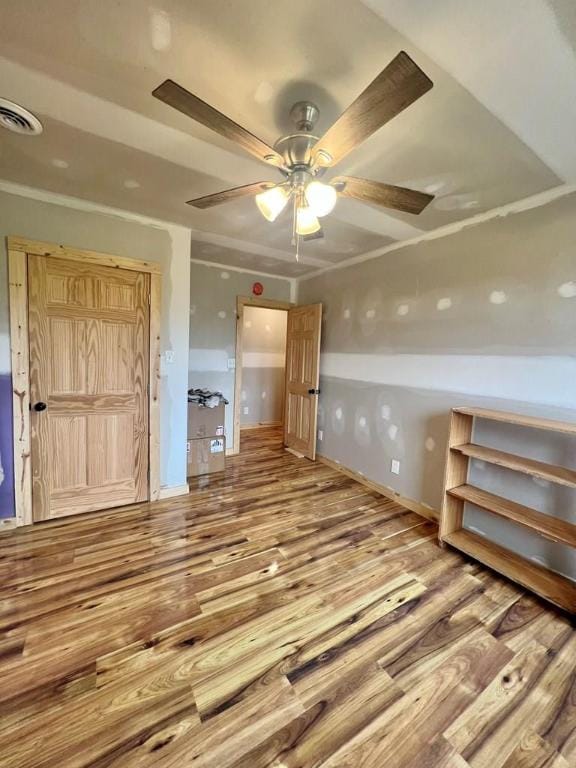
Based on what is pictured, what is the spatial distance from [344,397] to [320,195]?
2627mm

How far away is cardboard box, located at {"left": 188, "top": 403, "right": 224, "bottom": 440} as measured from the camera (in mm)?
3545

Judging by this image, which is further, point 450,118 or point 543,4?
point 450,118

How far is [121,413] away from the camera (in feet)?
9.08

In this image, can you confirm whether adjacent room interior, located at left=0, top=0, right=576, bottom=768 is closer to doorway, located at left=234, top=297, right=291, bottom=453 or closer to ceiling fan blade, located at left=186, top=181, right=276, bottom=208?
ceiling fan blade, located at left=186, top=181, right=276, bottom=208

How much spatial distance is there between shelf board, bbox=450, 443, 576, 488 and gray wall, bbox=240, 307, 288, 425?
3924 millimetres

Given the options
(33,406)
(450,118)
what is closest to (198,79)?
(450,118)

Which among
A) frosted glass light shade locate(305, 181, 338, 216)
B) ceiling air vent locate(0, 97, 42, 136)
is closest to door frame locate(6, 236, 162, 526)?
ceiling air vent locate(0, 97, 42, 136)

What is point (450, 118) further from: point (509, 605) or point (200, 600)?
point (200, 600)

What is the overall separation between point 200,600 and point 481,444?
7.16 feet

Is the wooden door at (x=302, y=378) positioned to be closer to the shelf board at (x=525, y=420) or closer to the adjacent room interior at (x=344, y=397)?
the adjacent room interior at (x=344, y=397)

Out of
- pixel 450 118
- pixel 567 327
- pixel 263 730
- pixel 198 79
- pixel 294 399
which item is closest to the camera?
pixel 263 730

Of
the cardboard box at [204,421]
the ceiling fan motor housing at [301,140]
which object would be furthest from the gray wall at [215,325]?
the ceiling fan motor housing at [301,140]

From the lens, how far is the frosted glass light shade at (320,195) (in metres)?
1.44

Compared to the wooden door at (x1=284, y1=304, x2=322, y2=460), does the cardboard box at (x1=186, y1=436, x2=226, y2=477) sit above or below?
below
